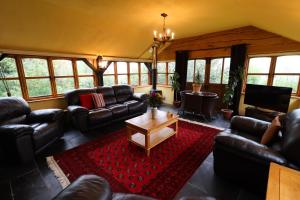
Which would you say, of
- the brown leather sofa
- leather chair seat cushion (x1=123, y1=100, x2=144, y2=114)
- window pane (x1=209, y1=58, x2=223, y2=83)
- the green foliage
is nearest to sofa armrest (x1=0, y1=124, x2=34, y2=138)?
the brown leather sofa

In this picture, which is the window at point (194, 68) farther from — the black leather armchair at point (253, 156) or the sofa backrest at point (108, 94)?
the black leather armchair at point (253, 156)

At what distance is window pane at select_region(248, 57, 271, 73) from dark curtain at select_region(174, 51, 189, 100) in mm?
2041

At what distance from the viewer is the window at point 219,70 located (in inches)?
188

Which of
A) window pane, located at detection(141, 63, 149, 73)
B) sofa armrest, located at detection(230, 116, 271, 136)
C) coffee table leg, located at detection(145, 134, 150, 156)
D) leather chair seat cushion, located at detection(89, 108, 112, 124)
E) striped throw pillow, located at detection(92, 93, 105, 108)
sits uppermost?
window pane, located at detection(141, 63, 149, 73)

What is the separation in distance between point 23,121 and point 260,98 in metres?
5.33

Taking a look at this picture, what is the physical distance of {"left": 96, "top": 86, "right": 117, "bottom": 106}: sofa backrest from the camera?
4.27 meters

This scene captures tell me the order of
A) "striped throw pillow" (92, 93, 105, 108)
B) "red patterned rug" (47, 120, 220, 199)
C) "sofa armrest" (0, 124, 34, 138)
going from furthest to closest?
"striped throw pillow" (92, 93, 105, 108)
"sofa armrest" (0, 124, 34, 138)
"red patterned rug" (47, 120, 220, 199)

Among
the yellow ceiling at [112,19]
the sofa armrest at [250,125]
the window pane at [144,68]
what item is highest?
the yellow ceiling at [112,19]

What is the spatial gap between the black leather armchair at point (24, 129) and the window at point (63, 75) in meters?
1.40

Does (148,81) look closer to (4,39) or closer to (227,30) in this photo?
(227,30)

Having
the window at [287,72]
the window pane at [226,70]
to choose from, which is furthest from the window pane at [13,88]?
the window at [287,72]

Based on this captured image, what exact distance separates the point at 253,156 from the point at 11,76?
16.0ft

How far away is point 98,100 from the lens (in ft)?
12.9

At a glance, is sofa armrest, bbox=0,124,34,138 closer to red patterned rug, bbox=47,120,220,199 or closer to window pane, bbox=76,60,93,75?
red patterned rug, bbox=47,120,220,199
